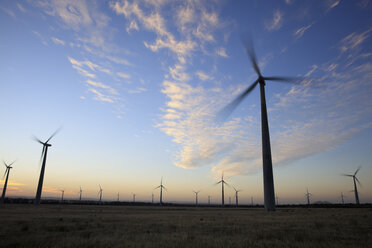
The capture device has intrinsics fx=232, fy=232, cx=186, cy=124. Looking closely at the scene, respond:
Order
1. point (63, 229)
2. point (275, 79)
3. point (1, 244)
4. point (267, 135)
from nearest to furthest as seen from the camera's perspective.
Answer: point (1, 244) < point (63, 229) < point (267, 135) < point (275, 79)

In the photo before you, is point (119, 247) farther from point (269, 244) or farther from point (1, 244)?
point (269, 244)

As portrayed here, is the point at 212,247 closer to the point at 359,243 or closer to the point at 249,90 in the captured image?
the point at 359,243

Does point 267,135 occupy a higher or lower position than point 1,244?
higher

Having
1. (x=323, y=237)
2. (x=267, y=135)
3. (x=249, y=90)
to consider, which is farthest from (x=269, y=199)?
(x=323, y=237)

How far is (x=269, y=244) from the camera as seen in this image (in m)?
13.5

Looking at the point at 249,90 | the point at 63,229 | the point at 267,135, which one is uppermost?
the point at 249,90

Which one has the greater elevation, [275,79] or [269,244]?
[275,79]

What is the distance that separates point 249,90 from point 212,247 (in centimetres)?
4793

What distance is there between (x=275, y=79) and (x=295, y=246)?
4904cm

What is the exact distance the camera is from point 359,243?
538 inches

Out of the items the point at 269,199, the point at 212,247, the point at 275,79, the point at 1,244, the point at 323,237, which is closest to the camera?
the point at 212,247

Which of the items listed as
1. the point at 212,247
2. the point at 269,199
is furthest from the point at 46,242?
the point at 269,199

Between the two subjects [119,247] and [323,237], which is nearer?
[119,247]

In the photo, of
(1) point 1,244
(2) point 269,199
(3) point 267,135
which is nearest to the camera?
(1) point 1,244
